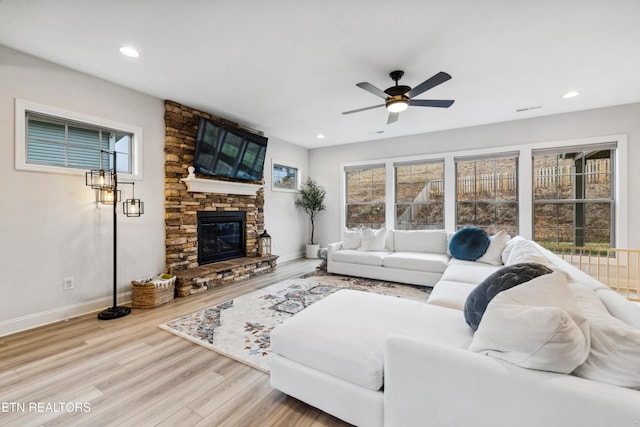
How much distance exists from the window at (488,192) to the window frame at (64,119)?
528 cm

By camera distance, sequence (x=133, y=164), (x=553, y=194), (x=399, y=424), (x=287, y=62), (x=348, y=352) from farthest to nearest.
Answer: (x=553, y=194) → (x=133, y=164) → (x=287, y=62) → (x=348, y=352) → (x=399, y=424)

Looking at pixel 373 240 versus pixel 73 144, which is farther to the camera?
pixel 373 240

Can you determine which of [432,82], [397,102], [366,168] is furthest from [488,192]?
[432,82]

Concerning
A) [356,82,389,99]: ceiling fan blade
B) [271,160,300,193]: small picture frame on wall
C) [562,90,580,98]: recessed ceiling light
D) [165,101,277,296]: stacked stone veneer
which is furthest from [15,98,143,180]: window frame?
[562,90,580,98]: recessed ceiling light

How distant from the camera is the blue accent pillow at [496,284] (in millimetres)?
1421

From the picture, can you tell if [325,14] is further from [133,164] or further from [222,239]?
[222,239]

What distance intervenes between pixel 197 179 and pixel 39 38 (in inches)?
80.0

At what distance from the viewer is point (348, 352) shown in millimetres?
1433

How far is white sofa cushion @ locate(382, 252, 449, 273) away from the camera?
3.93 m

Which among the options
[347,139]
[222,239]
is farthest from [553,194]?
[222,239]

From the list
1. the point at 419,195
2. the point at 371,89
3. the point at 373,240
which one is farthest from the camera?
the point at 419,195

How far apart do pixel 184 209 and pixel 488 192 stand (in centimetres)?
521

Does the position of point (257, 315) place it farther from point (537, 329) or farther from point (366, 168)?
point (366, 168)

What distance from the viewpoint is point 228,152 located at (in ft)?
14.4
